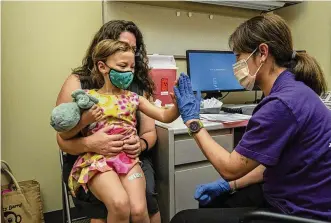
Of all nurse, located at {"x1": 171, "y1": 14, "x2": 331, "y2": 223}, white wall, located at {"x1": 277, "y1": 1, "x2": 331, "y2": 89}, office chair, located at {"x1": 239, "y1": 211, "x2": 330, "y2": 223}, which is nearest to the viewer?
office chair, located at {"x1": 239, "y1": 211, "x2": 330, "y2": 223}

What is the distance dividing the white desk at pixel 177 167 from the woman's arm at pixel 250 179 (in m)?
0.30

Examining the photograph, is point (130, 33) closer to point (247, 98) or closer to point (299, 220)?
point (299, 220)

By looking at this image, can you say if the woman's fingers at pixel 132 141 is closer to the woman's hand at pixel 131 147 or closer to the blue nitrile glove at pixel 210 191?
the woman's hand at pixel 131 147

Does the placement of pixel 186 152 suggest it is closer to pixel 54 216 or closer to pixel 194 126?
pixel 194 126

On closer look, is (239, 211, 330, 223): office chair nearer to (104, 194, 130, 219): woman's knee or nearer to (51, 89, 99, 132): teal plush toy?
(104, 194, 130, 219): woman's knee

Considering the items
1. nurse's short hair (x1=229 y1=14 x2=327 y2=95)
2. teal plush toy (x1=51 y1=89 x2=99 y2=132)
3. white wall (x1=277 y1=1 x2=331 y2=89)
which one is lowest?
teal plush toy (x1=51 y1=89 x2=99 y2=132)

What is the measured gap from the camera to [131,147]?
4.09ft

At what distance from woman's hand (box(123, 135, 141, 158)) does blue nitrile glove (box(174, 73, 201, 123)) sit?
0.92 ft

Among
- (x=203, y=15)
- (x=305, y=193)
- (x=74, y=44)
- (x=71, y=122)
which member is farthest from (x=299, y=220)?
(x=203, y=15)

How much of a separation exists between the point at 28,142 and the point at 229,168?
147cm

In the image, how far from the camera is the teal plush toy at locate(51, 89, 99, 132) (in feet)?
3.52

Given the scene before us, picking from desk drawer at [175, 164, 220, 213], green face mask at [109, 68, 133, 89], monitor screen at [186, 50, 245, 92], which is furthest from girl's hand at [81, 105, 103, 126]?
monitor screen at [186, 50, 245, 92]

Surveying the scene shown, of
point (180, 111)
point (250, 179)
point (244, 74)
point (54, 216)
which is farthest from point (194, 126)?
point (54, 216)

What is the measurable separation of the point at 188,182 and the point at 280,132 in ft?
2.49
